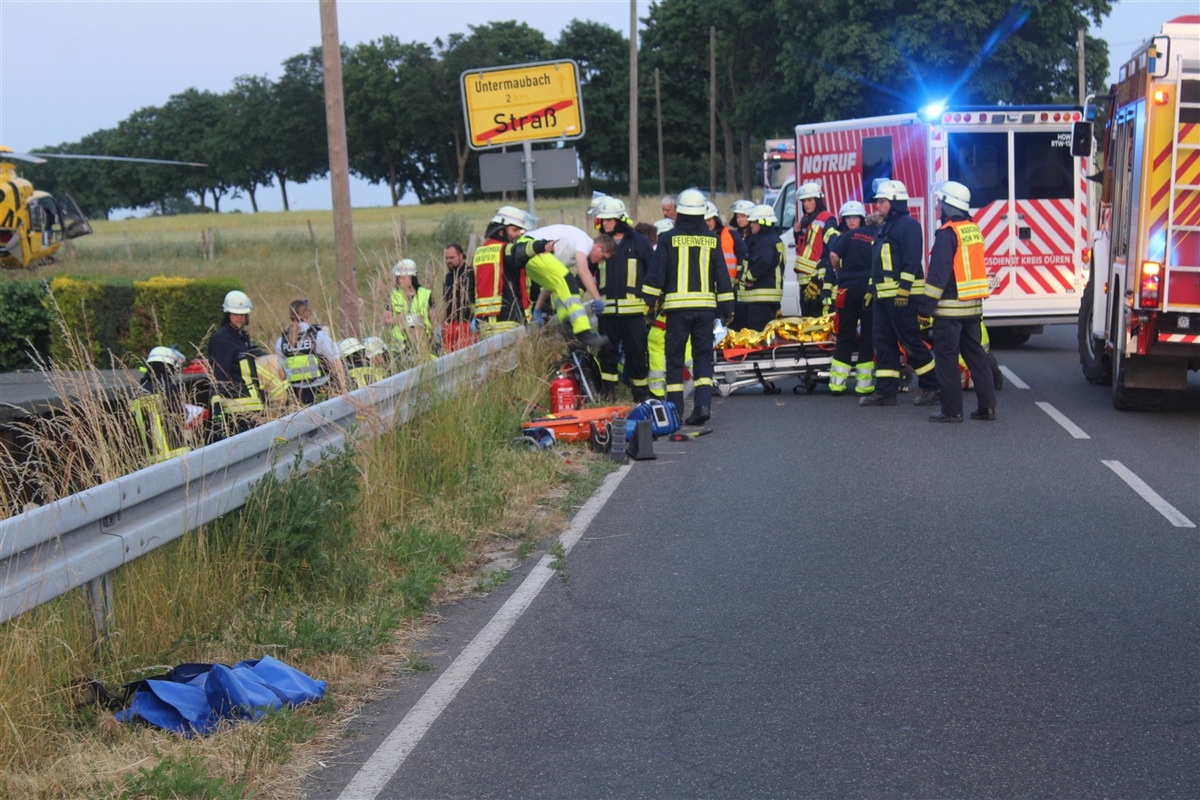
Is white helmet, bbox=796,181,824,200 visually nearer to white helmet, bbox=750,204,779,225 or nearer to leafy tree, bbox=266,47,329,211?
white helmet, bbox=750,204,779,225

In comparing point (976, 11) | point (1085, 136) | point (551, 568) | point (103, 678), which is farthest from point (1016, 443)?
point (976, 11)

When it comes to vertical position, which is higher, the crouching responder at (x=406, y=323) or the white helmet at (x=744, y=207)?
the white helmet at (x=744, y=207)

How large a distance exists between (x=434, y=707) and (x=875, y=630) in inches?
81.4

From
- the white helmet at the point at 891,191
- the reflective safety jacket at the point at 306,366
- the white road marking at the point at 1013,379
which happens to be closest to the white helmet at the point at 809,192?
the white road marking at the point at 1013,379

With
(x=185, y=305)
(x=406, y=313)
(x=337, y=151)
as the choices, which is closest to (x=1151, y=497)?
(x=406, y=313)

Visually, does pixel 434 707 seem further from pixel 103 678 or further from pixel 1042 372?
pixel 1042 372

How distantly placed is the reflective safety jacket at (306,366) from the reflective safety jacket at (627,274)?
2881 millimetres

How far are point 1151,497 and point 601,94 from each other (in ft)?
268

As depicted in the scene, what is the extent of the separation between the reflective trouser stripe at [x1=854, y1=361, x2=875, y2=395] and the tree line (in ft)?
87.7

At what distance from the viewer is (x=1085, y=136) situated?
534 inches

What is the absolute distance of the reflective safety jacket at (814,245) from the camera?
1537cm

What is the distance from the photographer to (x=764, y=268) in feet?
50.4

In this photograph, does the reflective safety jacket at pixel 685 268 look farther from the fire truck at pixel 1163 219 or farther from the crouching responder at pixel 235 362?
the crouching responder at pixel 235 362

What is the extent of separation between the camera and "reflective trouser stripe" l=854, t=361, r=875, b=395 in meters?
13.6
